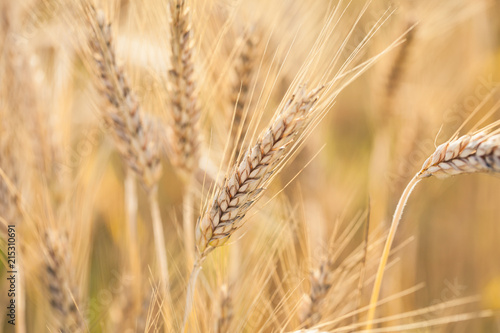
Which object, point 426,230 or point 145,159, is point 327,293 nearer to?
point 145,159

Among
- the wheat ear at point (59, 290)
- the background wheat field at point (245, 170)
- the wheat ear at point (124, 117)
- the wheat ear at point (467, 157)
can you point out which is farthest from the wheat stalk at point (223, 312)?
the wheat ear at point (467, 157)

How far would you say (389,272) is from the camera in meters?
1.21

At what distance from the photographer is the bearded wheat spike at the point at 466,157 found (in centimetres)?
55

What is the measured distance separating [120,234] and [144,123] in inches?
20.3

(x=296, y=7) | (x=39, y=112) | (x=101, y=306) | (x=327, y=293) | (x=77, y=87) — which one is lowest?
(x=327, y=293)

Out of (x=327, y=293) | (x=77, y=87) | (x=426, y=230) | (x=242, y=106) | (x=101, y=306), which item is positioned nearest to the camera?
(x=327, y=293)

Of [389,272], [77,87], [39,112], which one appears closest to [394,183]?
[389,272]

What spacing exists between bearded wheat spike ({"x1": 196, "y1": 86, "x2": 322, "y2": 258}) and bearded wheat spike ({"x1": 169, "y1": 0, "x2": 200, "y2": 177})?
10.2 inches

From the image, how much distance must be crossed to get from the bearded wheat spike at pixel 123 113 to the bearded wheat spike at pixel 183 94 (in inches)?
2.3

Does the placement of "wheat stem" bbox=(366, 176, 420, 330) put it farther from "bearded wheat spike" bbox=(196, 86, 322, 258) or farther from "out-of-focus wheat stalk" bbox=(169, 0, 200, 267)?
"out-of-focus wheat stalk" bbox=(169, 0, 200, 267)

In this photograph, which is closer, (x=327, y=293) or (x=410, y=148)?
(x=327, y=293)

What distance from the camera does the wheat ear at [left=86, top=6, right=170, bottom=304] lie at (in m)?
0.85

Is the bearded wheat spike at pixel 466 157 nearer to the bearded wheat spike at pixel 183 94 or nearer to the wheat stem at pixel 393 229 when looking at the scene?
the wheat stem at pixel 393 229

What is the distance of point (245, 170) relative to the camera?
642 mm
